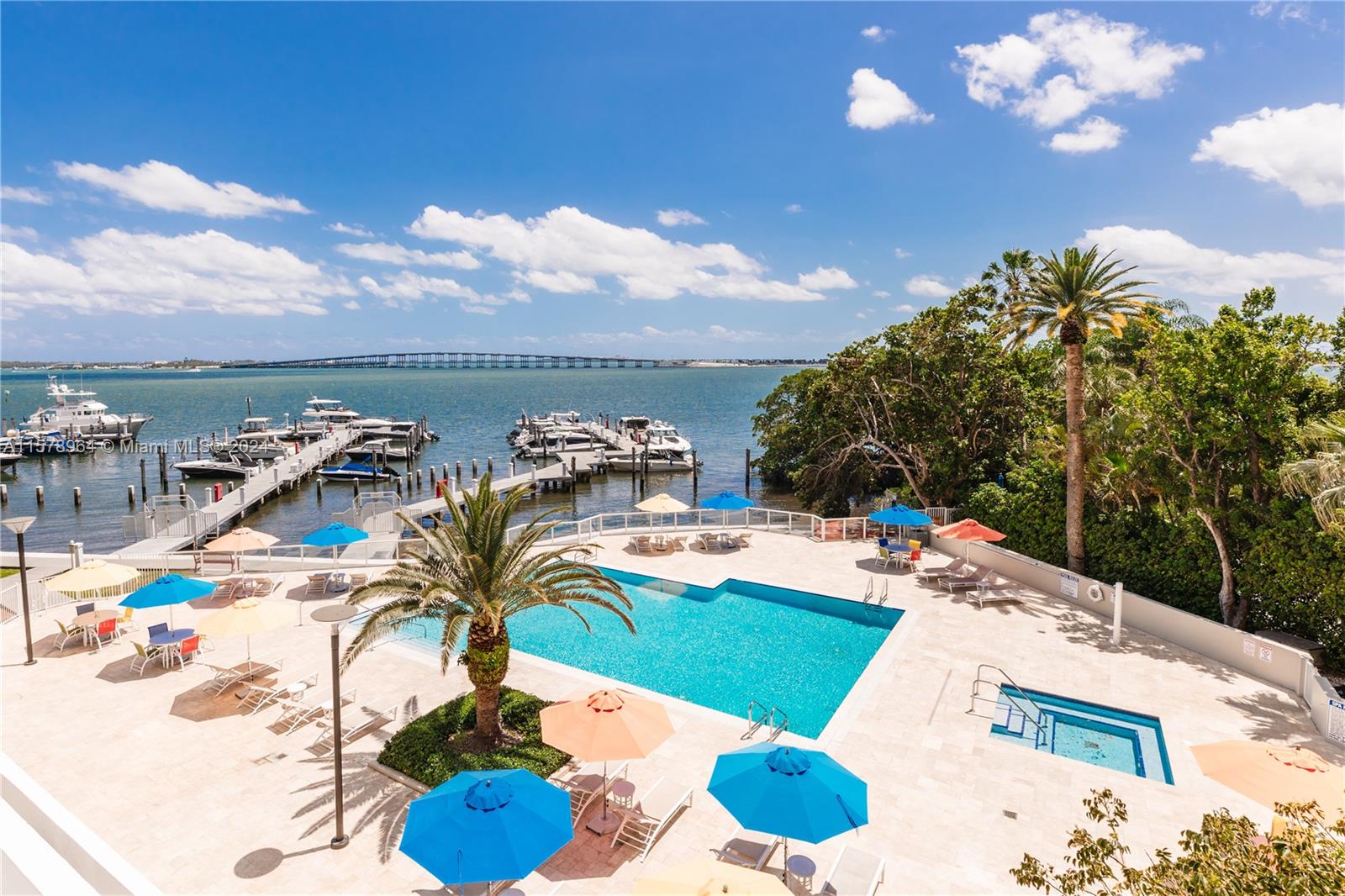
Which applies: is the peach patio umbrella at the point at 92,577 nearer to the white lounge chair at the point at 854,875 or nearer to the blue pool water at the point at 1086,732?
the white lounge chair at the point at 854,875

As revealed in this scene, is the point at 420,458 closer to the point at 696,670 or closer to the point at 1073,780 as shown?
the point at 696,670

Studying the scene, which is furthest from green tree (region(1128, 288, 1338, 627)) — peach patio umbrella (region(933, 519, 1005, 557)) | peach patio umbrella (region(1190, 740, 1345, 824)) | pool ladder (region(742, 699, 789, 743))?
pool ladder (region(742, 699, 789, 743))

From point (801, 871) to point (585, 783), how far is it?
3795mm

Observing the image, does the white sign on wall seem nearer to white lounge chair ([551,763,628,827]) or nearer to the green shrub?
white lounge chair ([551,763,628,827])

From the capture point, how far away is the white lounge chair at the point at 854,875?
8414 mm

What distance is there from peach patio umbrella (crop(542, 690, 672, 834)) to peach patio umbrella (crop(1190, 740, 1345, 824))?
744cm

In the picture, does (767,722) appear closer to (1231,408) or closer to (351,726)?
(351,726)

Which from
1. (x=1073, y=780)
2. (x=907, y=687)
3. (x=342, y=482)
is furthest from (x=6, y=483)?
(x=1073, y=780)

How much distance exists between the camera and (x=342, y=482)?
5469 cm

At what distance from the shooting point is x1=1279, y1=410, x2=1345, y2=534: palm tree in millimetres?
13242

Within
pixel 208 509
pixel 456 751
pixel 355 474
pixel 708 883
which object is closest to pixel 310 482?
pixel 355 474

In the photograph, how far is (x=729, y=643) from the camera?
17.7 meters

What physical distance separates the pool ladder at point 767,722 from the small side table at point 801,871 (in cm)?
374

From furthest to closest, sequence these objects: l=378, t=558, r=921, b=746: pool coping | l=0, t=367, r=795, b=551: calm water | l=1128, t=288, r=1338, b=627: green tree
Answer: l=0, t=367, r=795, b=551: calm water → l=1128, t=288, r=1338, b=627: green tree → l=378, t=558, r=921, b=746: pool coping
